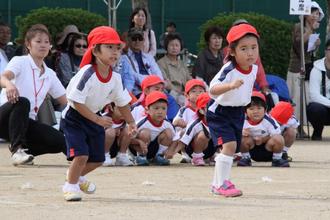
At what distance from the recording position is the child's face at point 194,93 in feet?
44.3

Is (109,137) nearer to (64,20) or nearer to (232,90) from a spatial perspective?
(232,90)

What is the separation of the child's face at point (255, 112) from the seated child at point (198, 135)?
21.6 inches

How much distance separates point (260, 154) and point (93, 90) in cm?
471

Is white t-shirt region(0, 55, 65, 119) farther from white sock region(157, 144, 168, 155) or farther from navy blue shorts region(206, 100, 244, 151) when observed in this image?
navy blue shorts region(206, 100, 244, 151)

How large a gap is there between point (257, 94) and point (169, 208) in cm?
477

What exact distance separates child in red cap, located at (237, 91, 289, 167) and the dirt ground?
0.28 metres

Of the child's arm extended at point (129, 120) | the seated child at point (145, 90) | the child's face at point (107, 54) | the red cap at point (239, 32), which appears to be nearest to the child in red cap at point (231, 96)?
the red cap at point (239, 32)

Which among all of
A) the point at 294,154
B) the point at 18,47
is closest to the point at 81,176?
the point at 294,154

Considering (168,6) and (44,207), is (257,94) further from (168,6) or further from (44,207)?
(168,6)

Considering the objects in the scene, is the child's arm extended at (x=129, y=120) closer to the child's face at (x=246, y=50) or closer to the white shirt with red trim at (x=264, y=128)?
the child's face at (x=246, y=50)

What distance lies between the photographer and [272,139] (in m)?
13.1

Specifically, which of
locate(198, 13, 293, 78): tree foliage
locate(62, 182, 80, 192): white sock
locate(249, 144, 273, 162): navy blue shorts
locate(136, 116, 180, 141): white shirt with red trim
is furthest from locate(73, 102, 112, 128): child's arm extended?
locate(198, 13, 293, 78): tree foliage

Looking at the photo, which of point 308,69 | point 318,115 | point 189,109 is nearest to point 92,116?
point 189,109

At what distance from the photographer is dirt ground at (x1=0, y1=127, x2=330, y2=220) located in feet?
27.0
